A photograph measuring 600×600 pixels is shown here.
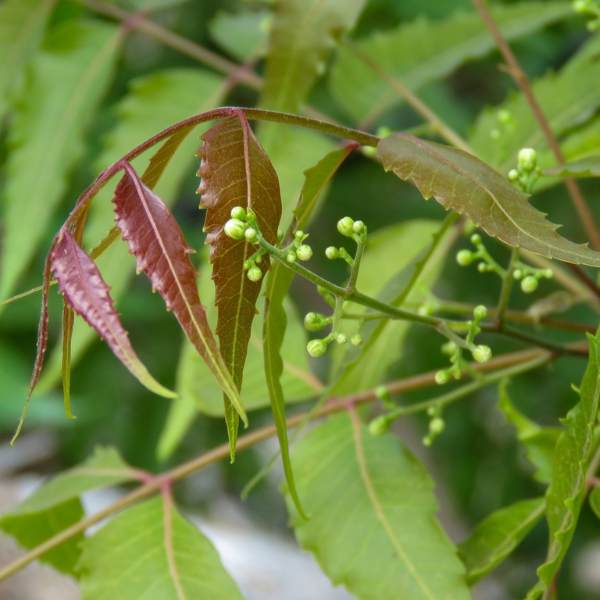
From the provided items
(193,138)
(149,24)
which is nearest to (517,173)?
(193,138)

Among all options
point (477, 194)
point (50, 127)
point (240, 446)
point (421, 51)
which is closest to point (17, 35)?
point (50, 127)

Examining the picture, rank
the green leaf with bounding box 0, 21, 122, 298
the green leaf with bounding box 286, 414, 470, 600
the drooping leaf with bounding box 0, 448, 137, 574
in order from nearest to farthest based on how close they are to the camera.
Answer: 1. the green leaf with bounding box 286, 414, 470, 600
2. the drooping leaf with bounding box 0, 448, 137, 574
3. the green leaf with bounding box 0, 21, 122, 298

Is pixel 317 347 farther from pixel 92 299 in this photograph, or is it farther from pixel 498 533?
pixel 498 533

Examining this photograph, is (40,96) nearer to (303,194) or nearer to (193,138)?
(193,138)

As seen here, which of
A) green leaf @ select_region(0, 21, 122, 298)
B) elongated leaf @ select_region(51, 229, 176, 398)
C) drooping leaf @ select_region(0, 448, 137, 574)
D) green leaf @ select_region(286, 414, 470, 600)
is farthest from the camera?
green leaf @ select_region(0, 21, 122, 298)

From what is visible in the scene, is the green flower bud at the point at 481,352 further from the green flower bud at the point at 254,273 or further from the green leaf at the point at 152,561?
the green leaf at the point at 152,561

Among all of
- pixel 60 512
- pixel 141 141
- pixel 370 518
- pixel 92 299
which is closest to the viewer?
pixel 92 299

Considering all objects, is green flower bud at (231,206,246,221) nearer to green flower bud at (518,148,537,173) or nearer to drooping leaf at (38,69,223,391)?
green flower bud at (518,148,537,173)

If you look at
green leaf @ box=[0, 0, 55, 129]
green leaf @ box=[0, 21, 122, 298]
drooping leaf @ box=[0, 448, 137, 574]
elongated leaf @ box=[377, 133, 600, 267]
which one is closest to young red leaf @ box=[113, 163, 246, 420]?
elongated leaf @ box=[377, 133, 600, 267]
